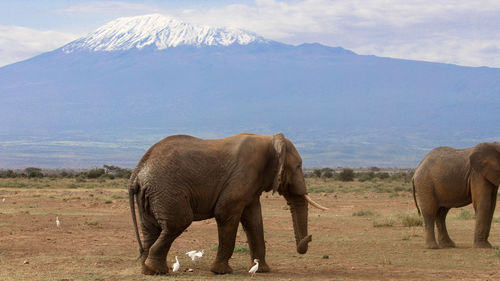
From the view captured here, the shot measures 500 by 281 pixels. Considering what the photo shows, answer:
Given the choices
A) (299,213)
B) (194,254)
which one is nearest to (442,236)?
(299,213)

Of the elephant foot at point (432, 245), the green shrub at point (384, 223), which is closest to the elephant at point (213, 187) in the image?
the elephant foot at point (432, 245)

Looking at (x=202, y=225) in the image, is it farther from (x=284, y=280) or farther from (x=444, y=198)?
(x=284, y=280)

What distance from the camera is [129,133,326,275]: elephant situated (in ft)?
38.3

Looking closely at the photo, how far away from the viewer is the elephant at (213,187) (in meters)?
11.7

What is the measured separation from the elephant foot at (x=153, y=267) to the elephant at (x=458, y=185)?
6.92 metres

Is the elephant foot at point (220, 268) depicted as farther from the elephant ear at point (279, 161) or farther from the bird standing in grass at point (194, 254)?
the elephant ear at point (279, 161)

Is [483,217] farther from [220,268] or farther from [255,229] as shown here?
[220,268]

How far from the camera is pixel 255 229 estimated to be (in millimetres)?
12617

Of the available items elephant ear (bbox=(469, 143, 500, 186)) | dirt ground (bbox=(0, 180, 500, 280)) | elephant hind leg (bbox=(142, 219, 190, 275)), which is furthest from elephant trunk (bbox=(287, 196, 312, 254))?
elephant ear (bbox=(469, 143, 500, 186))

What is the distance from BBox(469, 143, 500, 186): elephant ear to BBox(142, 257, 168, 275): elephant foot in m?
7.47

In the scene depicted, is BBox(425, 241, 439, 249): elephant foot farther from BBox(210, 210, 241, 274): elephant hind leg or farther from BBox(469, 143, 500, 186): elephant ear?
BBox(210, 210, 241, 274): elephant hind leg

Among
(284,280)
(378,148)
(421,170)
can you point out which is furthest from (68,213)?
(378,148)

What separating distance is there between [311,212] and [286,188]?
13.5 metres

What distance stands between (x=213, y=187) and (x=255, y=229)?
1146mm
